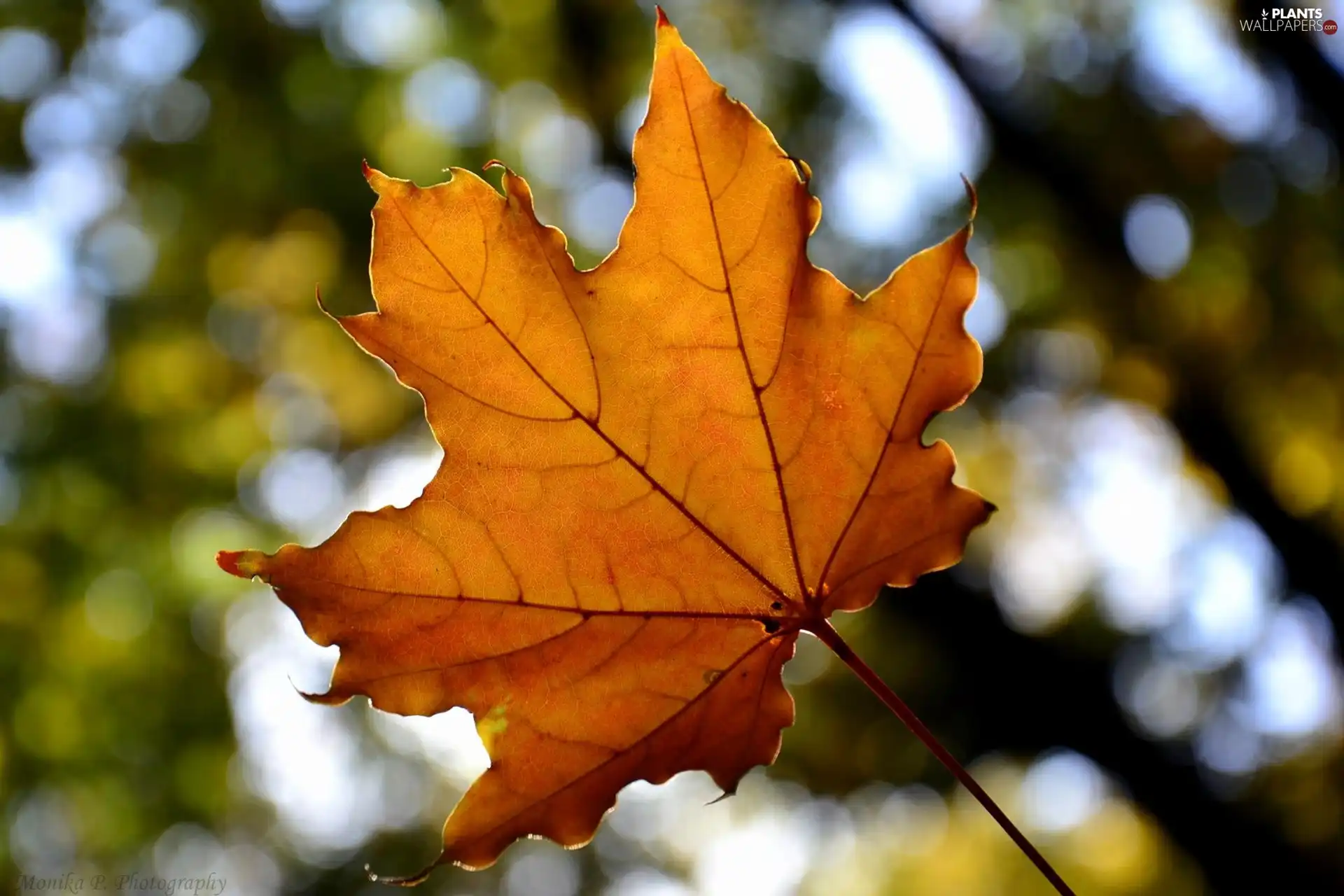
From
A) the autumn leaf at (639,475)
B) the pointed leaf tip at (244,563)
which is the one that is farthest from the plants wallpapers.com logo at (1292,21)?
the pointed leaf tip at (244,563)

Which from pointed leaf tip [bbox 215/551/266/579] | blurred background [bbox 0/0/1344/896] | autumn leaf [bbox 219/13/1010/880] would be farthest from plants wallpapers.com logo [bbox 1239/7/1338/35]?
pointed leaf tip [bbox 215/551/266/579]

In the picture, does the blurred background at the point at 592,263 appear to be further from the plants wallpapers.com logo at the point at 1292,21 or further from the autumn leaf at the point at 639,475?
Result: the autumn leaf at the point at 639,475

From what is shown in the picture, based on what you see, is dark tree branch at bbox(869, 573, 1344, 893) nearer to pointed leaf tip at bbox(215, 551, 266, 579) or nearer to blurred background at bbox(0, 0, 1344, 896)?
blurred background at bbox(0, 0, 1344, 896)

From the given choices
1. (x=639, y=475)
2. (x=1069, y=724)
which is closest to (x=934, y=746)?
(x=639, y=475)

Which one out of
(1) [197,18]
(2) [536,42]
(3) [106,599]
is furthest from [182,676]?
(2) [536,42]

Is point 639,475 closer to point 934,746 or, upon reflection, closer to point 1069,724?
point 934,746
